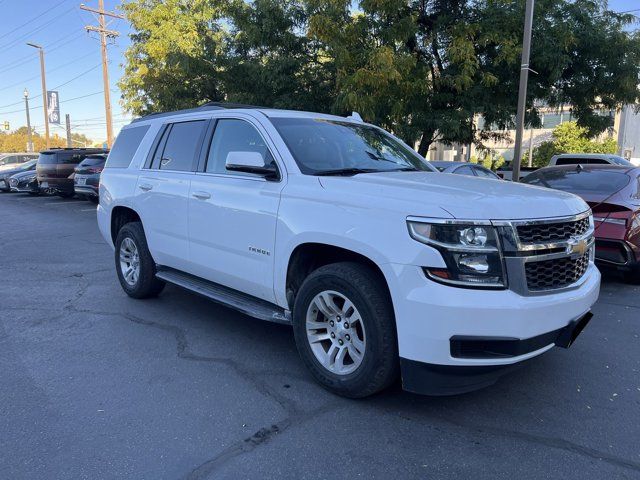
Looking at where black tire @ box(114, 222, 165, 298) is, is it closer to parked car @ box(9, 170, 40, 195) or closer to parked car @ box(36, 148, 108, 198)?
parked car @ box(36, 148, 108, 198)

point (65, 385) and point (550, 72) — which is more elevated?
point (550, 72)

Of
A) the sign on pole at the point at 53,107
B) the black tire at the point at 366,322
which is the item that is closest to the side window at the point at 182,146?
the black tire at the point at 366,322

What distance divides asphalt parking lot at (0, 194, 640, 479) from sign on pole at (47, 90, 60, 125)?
4104cm

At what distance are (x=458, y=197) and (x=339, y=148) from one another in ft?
4.84

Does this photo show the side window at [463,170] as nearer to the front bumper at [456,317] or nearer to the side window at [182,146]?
the side window at [182,146]

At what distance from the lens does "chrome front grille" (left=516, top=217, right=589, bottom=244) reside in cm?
294

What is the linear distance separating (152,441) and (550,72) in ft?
39.5

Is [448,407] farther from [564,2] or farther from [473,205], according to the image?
[564,2]

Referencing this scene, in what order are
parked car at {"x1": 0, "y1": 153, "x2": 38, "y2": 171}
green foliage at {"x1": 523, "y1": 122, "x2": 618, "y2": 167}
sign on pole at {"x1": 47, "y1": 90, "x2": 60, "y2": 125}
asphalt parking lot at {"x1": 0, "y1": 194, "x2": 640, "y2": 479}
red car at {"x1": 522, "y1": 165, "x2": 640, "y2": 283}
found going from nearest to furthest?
asphalt parking lot at {"x1": 0, "y1": 194, "x2": 640, "y2": 479} → red car at {"x1": 522, "y1": 165, "x2": 640, "y2": 283} → parked car at {"x1": 0, "y1": 153, "x2": 38, "y2": 171} → green foliage at {"x1": 523, "y1": 122, "x2": 618, "y2": 167} → sign on pole at {"x1": 47, "y1": 90, "x2": 60, "y2": 125}

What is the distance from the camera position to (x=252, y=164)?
3719mm

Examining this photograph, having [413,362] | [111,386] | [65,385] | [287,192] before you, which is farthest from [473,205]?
[65,385]

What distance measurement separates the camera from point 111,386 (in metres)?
3.63

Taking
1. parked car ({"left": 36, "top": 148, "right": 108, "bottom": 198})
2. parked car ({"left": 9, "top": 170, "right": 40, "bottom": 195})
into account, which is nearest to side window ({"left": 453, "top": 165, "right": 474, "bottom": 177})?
parked car ({"left": 36, "top": 148, "right": 108, "bottom": 198})

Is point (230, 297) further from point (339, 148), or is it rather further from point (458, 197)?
point (458, 197)
